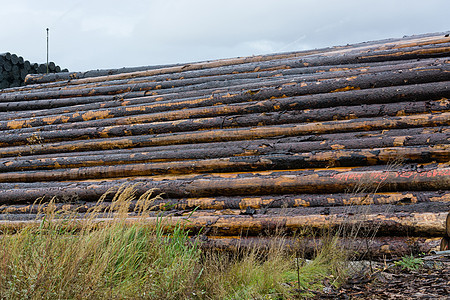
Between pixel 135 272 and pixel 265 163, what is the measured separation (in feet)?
7.18

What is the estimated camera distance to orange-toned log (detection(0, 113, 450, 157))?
539 cm

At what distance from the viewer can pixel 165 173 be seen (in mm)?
6027

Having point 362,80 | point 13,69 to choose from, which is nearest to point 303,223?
point 362,80

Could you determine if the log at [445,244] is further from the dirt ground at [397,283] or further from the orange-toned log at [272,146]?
the orange-toned log at [272,146]

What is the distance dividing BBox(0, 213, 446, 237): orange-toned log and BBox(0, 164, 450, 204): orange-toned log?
36cm

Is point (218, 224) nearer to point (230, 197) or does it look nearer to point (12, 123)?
point (230, 197)

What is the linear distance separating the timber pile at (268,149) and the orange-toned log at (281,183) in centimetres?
1

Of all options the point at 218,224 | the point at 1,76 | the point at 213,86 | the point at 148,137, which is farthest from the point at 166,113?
the point at 1,76

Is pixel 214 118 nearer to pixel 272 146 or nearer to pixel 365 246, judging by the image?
pixel 272 146

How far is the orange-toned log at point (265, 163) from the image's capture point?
4.86 metres

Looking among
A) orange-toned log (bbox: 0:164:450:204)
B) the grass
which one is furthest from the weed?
orange-toned log (bbox: 0:164:450:204)

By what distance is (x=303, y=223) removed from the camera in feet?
14.8

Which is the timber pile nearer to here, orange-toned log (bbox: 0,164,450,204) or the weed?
orange-toned log (bbox: 0,164,450,204)

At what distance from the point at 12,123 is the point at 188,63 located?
382 centimetres
